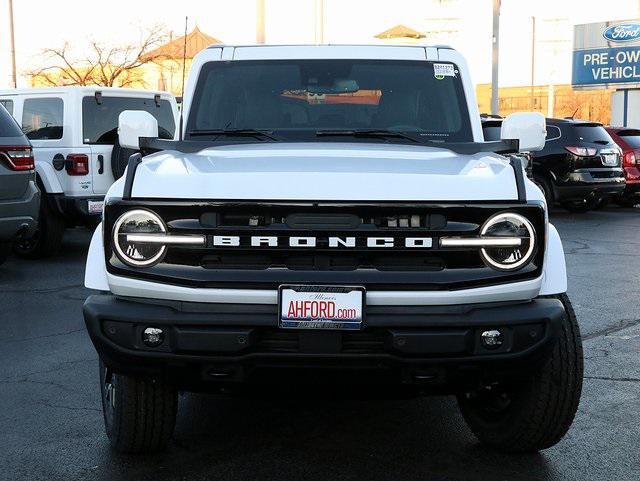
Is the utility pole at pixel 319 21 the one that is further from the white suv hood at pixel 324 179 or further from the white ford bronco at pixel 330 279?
the white ford bronco at pixel 330 279

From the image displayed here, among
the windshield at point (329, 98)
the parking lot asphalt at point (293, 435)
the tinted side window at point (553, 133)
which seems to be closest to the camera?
the parking lot asphalt at point (293, 435)

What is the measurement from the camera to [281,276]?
133 inches

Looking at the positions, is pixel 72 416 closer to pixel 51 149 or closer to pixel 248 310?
pixel 248 310

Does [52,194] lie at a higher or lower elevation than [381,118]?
lower

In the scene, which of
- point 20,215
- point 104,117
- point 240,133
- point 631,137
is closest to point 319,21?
point 631,137

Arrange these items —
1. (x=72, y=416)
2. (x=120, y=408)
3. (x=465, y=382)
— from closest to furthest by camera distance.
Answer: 1. (x=465, y=382)
2. (x=120, y=408)
3. (x=72, y=416)

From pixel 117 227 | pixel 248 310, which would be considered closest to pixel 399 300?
pixel 248 310

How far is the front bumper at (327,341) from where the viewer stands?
3.32 meters

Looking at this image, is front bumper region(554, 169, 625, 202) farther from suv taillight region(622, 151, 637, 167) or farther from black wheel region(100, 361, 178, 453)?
black wheel region(100, 361, 178, 453)

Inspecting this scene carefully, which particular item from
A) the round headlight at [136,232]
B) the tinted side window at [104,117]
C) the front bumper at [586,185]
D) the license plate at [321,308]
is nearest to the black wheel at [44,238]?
the tinted side window at [104,117]

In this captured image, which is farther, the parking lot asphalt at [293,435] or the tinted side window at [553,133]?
the tinted side window at [553,133]

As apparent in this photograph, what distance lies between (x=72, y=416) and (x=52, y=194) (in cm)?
600

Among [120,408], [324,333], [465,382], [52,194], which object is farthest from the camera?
[52,194]

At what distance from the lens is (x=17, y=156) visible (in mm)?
8633
